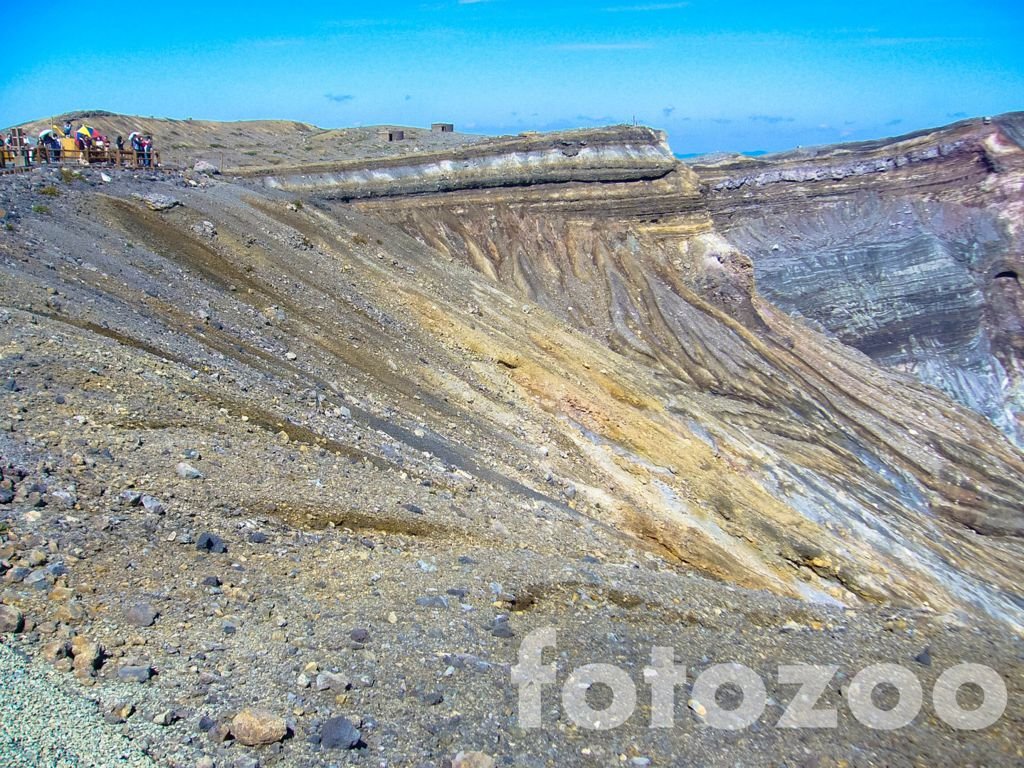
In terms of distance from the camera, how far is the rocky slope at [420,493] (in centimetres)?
656

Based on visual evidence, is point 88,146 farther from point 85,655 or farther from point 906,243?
point 906,243

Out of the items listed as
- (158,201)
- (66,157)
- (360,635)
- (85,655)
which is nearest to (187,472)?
(360,635)

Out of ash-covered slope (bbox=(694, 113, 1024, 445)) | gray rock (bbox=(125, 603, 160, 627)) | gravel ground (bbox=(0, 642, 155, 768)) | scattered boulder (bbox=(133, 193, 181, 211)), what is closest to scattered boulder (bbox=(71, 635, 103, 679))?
gravel ground (bbox=(0, 642, 155, 768))

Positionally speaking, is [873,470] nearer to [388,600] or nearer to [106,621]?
[388,600]

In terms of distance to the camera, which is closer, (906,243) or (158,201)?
(158,201)

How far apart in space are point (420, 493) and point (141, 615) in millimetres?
5315

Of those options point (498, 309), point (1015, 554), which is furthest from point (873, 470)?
point (498, 309)

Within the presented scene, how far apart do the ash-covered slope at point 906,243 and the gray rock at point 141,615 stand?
151 feet

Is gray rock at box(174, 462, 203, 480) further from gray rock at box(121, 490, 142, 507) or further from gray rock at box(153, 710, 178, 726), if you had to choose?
gray rock at box(153, 710, 178, 726)

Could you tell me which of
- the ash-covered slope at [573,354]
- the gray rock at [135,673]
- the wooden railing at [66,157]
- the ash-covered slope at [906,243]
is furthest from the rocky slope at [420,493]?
the ash-covered slope at [906,243]

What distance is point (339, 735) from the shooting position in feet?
19.4

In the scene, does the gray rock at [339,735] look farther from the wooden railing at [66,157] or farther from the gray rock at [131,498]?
the wooden railing at [66,157]

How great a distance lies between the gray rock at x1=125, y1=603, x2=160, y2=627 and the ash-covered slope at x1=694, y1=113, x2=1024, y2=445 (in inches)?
1814

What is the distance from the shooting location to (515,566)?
978cm
